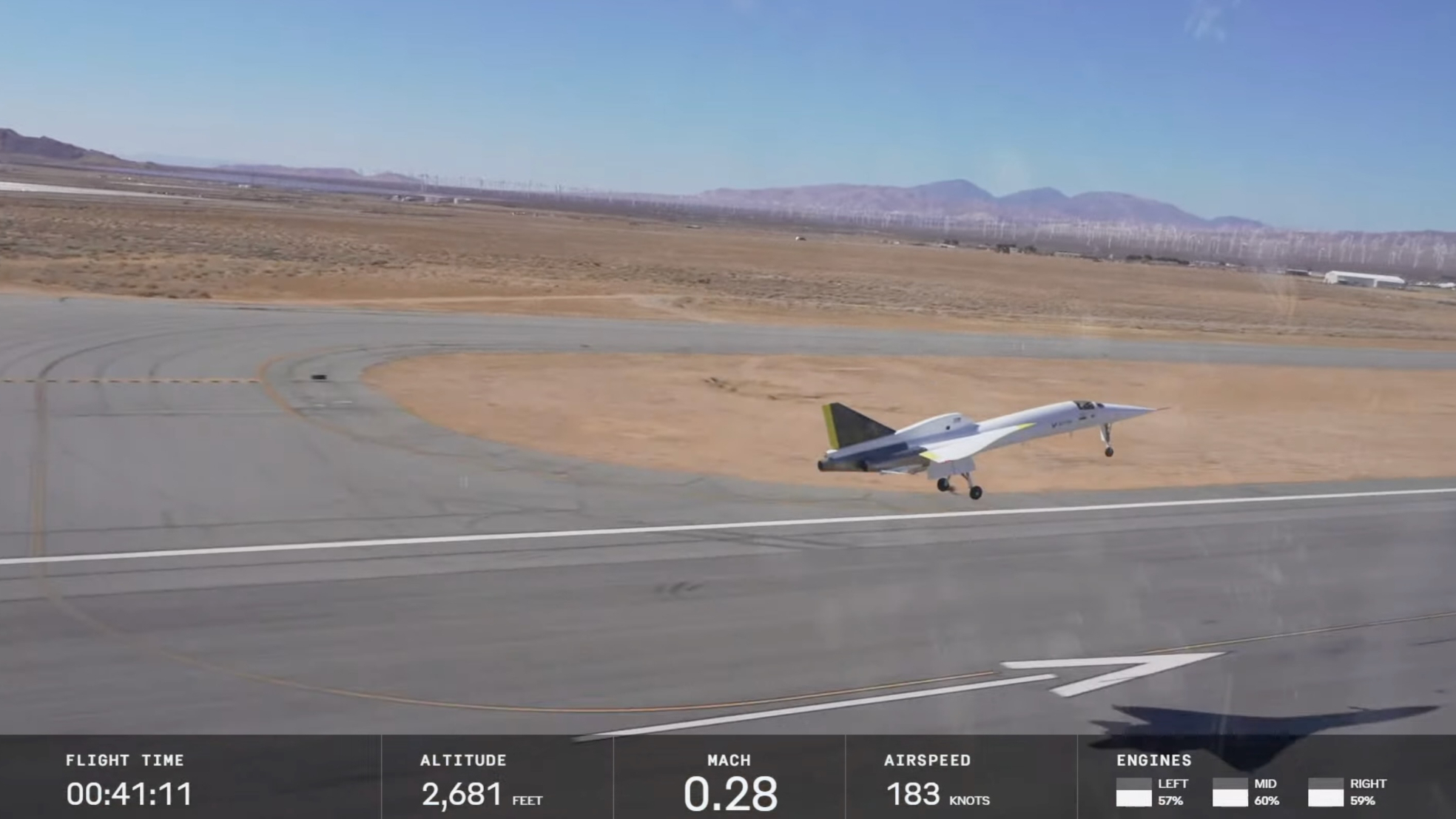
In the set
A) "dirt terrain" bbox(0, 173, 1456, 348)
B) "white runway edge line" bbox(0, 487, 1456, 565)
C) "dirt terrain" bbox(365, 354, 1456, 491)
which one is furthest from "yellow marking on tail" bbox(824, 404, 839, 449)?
"dirt terrain" bbox(0, 173, 1456, 348)

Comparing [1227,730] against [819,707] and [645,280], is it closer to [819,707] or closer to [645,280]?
[819,707]

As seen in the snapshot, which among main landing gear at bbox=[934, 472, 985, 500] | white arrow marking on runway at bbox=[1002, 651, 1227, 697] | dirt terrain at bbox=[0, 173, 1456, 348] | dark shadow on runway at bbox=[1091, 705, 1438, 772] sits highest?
dirt terrain at bbox=[0, 173, 1456, 348]

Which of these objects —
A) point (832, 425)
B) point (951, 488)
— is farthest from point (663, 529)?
point (951, 488)

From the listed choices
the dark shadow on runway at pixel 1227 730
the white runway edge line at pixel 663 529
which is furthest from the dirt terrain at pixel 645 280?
the dark shadow on runway at pixel 1227 730

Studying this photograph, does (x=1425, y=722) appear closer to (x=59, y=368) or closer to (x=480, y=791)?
(x=480, y=791)

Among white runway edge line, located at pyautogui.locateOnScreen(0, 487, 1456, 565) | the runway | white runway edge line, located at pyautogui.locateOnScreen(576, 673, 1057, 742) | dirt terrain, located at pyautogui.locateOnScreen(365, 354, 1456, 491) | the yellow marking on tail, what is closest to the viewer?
white runway edge line, located at pyautogui.locateOnScreen(576, 673, 1057, 742)

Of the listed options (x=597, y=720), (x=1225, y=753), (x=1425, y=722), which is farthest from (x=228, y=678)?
(x=1425, y=722)

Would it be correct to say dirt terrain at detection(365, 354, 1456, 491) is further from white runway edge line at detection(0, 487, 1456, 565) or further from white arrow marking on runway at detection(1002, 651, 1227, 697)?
white arrow marking on runway at detection(1002, 651, 1227, 697)

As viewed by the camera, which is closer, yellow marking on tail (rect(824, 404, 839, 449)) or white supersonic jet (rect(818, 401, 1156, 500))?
yellow marking on tail (rect(824, 404, 839, 449))
